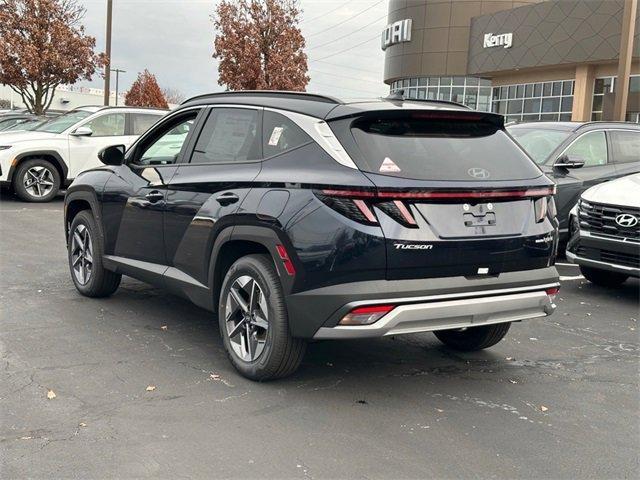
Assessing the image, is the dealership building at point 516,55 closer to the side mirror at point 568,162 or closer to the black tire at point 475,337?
the side mirror at point 568,162

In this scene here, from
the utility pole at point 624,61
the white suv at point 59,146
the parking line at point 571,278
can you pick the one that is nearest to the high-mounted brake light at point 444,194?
the parking line at point 571,278

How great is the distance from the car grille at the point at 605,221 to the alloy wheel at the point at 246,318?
446 centimetres

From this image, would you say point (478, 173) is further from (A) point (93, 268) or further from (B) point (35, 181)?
(B) point (35, 181)

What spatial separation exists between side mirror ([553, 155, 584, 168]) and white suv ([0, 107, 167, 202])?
8.11 meters

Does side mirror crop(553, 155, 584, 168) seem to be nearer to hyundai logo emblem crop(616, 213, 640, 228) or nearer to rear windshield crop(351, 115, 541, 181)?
hyundai logo emblem crop(616, 213, 640, 228)

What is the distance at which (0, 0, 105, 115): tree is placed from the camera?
24.0 metres

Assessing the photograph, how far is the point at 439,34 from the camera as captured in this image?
5294 cm

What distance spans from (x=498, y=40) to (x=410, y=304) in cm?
4586

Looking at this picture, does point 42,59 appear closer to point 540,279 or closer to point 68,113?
point 68,113

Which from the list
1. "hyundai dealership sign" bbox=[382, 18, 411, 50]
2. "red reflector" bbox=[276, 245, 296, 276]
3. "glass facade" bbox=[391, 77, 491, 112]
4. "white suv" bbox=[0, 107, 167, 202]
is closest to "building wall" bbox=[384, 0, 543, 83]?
"hyundai dealership sign" bbox=[382, 18, 411, 50]

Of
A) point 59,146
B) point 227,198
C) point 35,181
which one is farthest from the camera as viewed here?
point 35,181

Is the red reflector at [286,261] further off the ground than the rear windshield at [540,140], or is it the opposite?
the rear windshield at [540,140]

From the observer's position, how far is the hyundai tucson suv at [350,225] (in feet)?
13.2

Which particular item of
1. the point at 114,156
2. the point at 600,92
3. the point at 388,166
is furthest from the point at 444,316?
the point at 600,92
